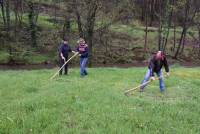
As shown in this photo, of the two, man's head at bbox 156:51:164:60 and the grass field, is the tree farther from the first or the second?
man's head at bbox 156:51:164:60

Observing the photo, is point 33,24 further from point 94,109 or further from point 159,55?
point 94,109

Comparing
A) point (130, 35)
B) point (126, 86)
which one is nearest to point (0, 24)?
point (130, 35)

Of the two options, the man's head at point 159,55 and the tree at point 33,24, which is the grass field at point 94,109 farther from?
the tree at point 33,24

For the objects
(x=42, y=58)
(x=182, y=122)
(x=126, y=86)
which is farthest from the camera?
(x=42, y=58)

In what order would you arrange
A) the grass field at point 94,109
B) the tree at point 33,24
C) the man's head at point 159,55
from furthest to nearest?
the tree at point 33,24
the man's head at point 159,55
the grass field at point 94,109

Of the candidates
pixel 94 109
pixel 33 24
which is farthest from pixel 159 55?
pixel 33 24

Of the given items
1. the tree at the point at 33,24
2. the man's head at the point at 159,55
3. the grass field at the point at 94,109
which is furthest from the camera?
the tree at the point at 33,24

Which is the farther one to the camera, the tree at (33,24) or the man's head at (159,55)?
the tree at (33,24)

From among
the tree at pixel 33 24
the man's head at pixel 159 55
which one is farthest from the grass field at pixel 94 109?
the tree at pixel 33 24

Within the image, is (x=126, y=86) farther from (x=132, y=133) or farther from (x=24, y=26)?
(x=24, y=26)

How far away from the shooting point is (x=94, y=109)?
13.0 metres

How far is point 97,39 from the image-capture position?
154ft

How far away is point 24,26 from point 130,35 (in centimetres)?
1464

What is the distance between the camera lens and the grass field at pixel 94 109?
10938 millimetres
